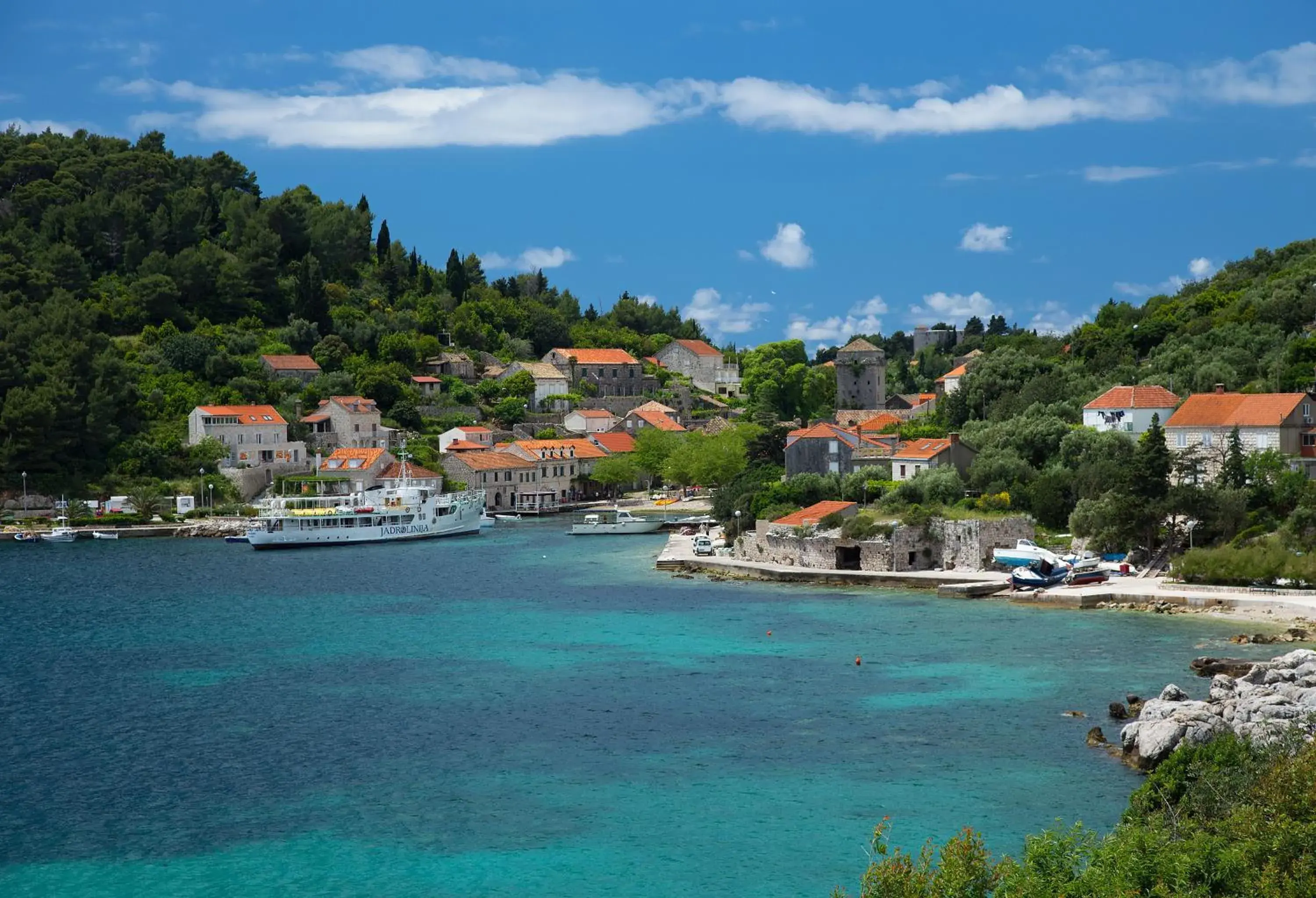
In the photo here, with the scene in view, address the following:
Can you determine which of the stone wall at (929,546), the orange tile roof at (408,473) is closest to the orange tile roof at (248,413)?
the orange tile roof at (408,473)

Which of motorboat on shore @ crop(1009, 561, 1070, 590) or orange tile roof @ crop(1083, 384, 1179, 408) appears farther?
orange tile roof @ crop(1083, 384, 1179, 408)

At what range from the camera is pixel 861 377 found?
311 ft

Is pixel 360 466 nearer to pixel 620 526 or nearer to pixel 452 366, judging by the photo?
pixel 620 526

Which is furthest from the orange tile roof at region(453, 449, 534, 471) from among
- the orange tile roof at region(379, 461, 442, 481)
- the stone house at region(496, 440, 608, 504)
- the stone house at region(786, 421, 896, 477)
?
the stone house at region(786, 421, 896, 477)

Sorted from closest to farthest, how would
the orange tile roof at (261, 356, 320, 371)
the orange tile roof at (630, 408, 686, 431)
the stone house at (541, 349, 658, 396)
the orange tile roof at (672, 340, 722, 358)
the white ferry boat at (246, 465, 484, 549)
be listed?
the white ferry boat at (246, 465, 484, 549), the orange tile roof at (261, 356, 320, 371), the orange tile roof at (630, 408, 686, 431), the stone house at (541, 349, 658, 396), the orange tile roof at (672, 340, 722, 358)

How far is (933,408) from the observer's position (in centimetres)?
8031

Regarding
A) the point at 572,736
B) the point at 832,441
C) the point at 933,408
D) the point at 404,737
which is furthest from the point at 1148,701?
the point at 933,408

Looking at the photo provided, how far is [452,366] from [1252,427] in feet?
208

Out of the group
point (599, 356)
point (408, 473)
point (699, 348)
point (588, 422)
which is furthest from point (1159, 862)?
point (699, 348)

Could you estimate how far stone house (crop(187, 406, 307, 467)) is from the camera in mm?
75312

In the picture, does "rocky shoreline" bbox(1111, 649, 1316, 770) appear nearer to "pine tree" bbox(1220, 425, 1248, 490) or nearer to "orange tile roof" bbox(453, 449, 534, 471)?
"pine tree" bbox(1220, 425, 1248, 490)

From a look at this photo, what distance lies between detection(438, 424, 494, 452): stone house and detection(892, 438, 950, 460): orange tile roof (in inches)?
1376

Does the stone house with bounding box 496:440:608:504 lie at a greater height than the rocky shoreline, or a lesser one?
greater

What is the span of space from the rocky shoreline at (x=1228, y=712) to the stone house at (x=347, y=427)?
202ft
